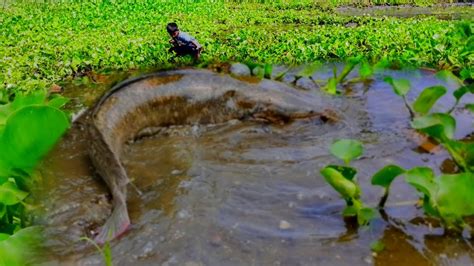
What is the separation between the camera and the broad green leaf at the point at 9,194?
2174 mm

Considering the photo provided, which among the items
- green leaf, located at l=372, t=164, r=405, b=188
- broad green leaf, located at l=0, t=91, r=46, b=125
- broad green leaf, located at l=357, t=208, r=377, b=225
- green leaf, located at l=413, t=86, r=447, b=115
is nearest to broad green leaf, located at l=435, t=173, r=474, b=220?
green leaf, located at l=372, t=164, r=405, b=188

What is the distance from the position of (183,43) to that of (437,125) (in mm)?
5157

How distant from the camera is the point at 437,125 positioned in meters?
A: 2.92

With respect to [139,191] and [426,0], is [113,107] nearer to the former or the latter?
[139,191]

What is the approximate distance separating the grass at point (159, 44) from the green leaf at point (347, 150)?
3.61m

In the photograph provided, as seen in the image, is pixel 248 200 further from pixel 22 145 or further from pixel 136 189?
pixel 22 145

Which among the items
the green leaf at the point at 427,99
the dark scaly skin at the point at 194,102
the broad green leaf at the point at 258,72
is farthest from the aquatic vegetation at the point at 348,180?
the broad green leaf at the point at 258,72

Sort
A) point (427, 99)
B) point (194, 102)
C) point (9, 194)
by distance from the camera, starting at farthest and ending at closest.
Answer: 1. point (194, 102)
2. point (427, 99)
3. point (9, 194)

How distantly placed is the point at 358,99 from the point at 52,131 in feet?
14.8

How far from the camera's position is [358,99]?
5.74 m

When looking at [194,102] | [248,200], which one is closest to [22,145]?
[248,200]

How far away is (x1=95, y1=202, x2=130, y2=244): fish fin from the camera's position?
9.37 feet

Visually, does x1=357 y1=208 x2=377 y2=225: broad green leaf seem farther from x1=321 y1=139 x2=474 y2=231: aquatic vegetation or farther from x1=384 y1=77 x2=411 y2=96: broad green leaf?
x1=384 y1=77 x2=411 y2=96: broad green leaf

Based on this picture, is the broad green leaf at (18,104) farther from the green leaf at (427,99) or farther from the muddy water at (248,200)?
the green leaf at (427,99)
